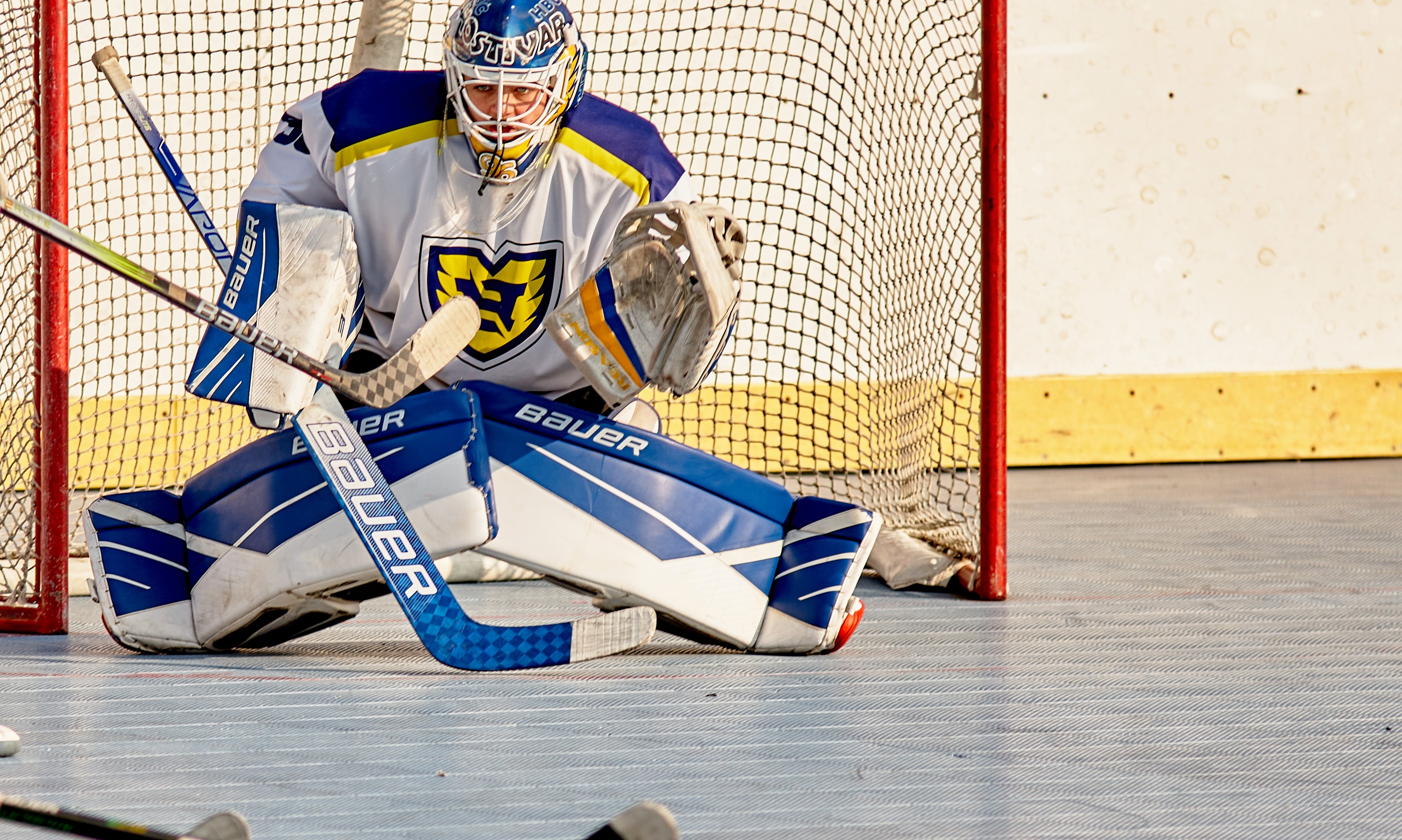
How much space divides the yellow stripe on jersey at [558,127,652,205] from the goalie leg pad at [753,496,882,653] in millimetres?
573

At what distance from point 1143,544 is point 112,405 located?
257 cm

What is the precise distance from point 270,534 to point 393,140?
2.19 ft

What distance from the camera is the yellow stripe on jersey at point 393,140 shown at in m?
2.49

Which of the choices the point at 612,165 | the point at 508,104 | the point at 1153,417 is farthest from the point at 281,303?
the point at 1153,417

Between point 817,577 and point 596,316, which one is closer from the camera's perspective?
point 596,316

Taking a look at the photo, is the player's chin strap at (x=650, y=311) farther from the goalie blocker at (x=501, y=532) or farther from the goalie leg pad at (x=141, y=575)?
the goalie leg pad at (x=141, y=575)

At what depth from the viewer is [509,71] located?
237 cm

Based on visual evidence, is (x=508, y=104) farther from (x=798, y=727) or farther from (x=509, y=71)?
(x=798, y=727)

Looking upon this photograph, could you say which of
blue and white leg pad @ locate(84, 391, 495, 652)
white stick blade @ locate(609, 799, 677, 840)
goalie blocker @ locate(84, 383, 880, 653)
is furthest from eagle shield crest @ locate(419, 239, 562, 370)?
white stick blade @ locate(609, 799, 677, 840)

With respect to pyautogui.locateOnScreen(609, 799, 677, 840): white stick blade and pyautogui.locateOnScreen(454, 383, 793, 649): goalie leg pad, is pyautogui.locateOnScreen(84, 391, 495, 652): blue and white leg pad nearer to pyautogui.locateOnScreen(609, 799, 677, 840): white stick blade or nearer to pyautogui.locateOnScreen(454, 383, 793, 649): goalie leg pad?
pyautogui.locateOnScreen(454, 383, 793, 649): goalie leg pad

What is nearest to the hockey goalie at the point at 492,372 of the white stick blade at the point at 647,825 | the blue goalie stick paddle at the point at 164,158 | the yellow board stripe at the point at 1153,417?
the blue goalie stick paddle at the point at 164,158

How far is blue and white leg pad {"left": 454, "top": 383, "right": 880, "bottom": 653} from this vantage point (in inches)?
92.9

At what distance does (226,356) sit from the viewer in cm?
228

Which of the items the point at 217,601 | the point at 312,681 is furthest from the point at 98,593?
the point at 312,681
